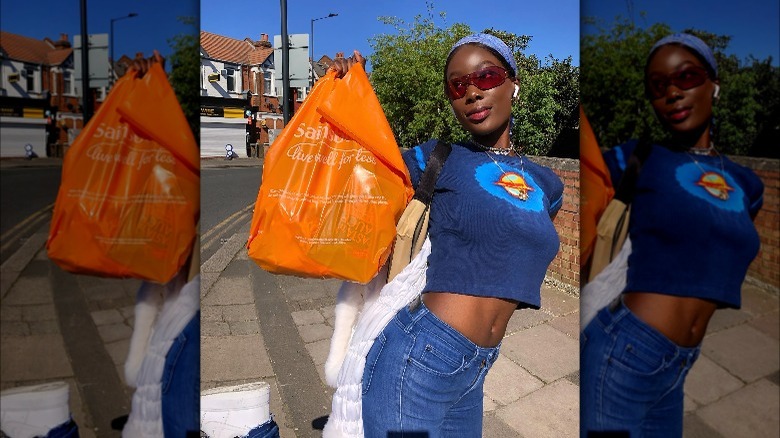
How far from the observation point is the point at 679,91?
0.66 m

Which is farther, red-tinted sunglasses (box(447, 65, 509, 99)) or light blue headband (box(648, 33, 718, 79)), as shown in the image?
red-tinted sunglasses (box(447, 65, 509, 99))

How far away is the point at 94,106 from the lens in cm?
71

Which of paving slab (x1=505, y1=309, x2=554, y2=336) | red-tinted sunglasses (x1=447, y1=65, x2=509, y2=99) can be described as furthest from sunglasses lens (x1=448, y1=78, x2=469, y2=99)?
paving slab (x1=505, y1=309, x2=554, y2=336)

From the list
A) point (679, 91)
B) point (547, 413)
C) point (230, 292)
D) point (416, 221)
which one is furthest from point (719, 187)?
point (230, 292)

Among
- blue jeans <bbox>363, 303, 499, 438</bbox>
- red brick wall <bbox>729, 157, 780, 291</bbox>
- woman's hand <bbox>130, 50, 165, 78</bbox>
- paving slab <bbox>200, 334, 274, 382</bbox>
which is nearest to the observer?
red brick wall <bbox>729, 157, 780, 291</bbox>

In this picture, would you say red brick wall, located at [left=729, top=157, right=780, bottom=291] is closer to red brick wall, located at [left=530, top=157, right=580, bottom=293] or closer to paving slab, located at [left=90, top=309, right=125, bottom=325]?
paving slab, located at [left=90, top=309, right=125, bottom=325]

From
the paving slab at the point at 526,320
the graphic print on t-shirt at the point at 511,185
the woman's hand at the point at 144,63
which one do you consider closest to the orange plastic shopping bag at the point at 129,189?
the woman's hand at the point at 144,63

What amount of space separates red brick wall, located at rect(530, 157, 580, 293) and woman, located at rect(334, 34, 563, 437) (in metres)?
0.27

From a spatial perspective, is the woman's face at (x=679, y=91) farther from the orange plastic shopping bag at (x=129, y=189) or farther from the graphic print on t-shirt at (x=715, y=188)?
the orange plastic shopping bag at (x=129, y=189)

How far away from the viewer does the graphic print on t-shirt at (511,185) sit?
58.4 inches

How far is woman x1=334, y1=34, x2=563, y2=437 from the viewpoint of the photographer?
1438 mm

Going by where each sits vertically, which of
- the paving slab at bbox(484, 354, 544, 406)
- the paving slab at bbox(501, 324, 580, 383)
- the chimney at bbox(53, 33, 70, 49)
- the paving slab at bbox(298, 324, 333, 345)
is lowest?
the paving slab at bbox(484, 354, 544, 406)

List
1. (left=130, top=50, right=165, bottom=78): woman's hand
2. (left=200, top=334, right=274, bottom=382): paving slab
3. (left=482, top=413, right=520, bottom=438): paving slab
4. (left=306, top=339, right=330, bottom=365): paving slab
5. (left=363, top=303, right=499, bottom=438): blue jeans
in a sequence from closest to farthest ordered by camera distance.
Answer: (left=130, top=50, right=165, bottom=78): woman's hand, (left=363, top=303, right=499, bottom=438): blue jeans, (left=482, top=413, right=520, bottom=438): paving slab, (left=200, top=334, right=274, bottom=382): paving slab, (left=306, top=339, right=330, bottom=365): paving slab

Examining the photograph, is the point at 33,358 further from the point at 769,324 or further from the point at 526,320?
the point at 526,320
